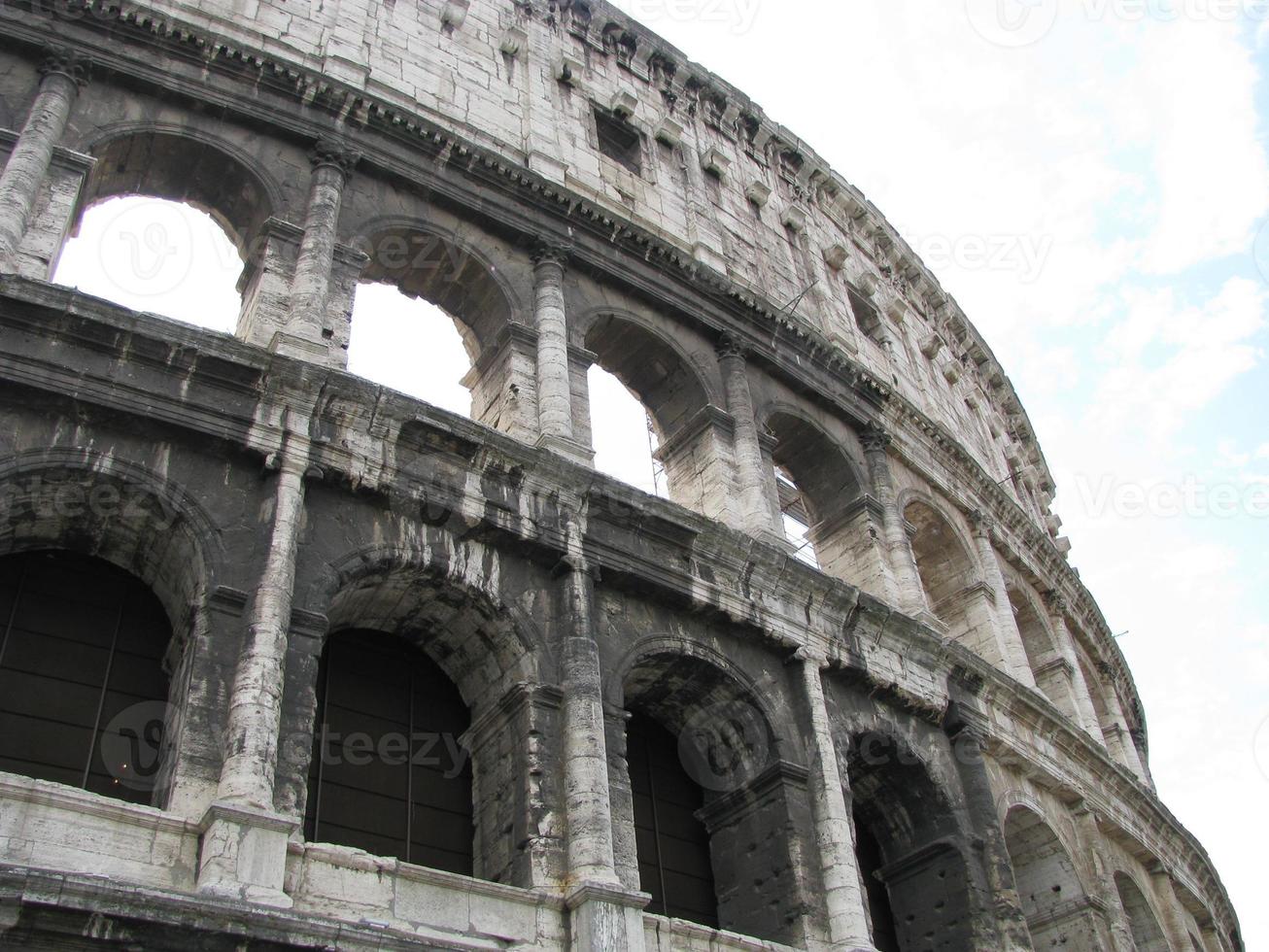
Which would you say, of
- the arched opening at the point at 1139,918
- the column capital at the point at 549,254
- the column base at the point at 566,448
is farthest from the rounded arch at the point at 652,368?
the arched opening at the point at 1139,918

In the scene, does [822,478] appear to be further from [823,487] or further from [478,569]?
[478,569]

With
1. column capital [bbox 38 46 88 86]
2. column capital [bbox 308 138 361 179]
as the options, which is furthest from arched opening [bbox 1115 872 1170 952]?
column capital [bbox 38 46 88 86]

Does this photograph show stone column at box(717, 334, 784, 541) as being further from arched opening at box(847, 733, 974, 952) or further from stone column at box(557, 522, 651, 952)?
stone column at box(557, 522, 651, 952)

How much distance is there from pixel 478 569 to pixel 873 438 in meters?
7.76

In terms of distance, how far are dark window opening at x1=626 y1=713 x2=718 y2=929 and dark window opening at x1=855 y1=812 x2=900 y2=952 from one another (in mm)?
1897

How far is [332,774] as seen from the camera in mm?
9812

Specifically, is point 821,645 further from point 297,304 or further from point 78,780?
point 78,780

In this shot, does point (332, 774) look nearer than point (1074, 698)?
Yes

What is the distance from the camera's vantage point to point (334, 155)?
42.5 ft

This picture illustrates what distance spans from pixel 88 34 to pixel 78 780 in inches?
298

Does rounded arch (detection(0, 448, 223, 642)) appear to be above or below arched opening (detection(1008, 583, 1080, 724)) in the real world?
below

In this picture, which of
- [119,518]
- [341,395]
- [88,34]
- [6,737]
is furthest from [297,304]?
[6,737]

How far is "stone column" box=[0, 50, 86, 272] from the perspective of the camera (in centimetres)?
1029

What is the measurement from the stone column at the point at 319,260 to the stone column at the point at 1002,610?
390 inches
